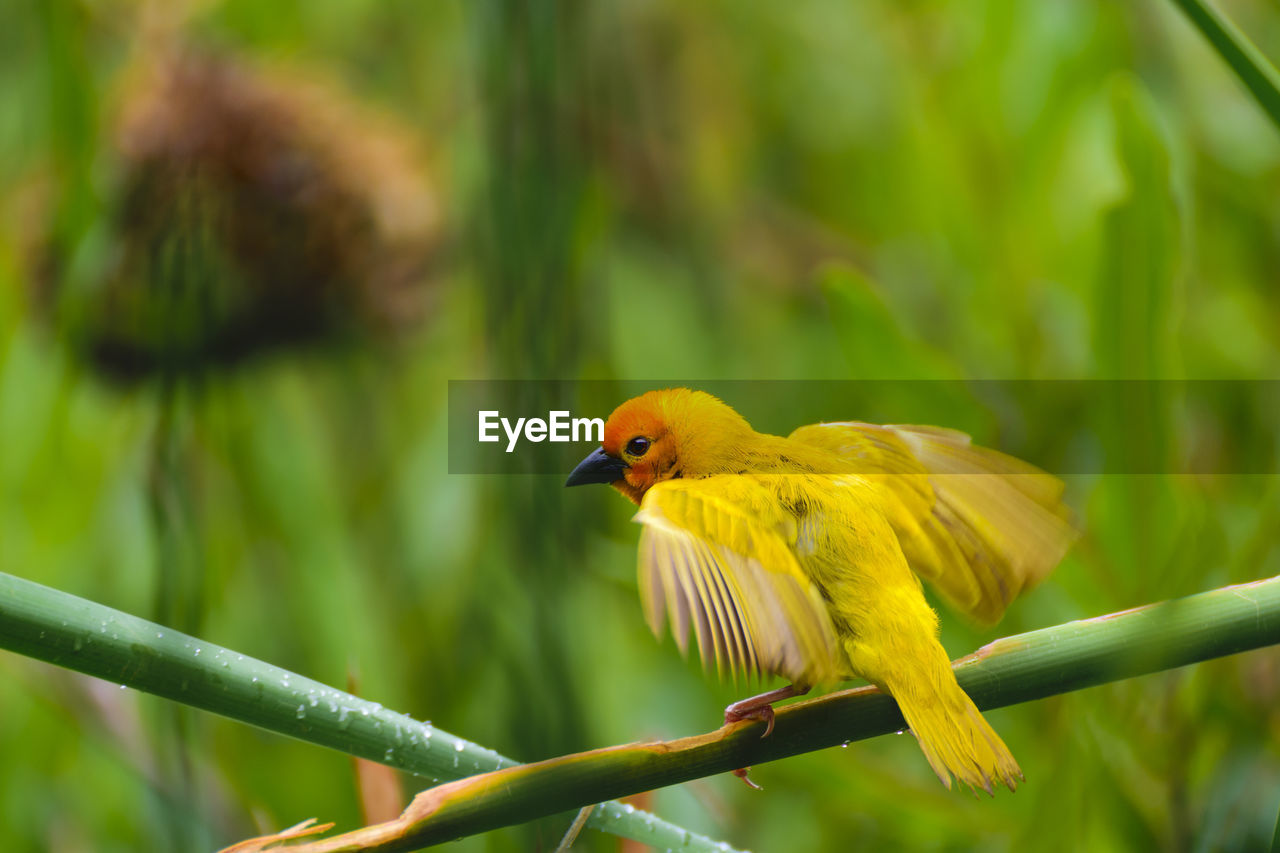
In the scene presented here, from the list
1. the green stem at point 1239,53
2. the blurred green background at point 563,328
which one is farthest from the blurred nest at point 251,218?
the green stem at point 1239,53

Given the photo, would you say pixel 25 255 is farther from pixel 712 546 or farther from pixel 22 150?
pixel 712 546

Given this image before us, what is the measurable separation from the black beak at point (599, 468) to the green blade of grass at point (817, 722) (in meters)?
0.17

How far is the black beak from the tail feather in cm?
18

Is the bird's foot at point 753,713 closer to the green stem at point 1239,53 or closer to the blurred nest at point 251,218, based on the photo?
the green stem at point 1239,53

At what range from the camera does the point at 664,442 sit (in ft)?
1.35

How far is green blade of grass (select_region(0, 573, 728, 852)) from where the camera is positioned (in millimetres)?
212

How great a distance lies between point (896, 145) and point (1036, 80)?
138 mm

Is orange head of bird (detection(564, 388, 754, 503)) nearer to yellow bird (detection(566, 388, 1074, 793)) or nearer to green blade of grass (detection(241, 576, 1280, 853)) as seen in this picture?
yellow bird (detection(566, 388, 1074, 793))

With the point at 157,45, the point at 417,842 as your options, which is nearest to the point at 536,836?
the point at 417,842

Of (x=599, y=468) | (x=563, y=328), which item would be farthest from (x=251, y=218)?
(x=563, y=328)

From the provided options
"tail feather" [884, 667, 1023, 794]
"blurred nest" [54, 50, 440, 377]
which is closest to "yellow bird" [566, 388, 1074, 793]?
"tail feather" [884, 667, 1023, 794]

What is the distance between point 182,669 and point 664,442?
0.23 m

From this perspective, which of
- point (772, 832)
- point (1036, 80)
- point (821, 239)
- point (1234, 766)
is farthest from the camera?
point (821, 239)

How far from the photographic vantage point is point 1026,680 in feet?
0.79
